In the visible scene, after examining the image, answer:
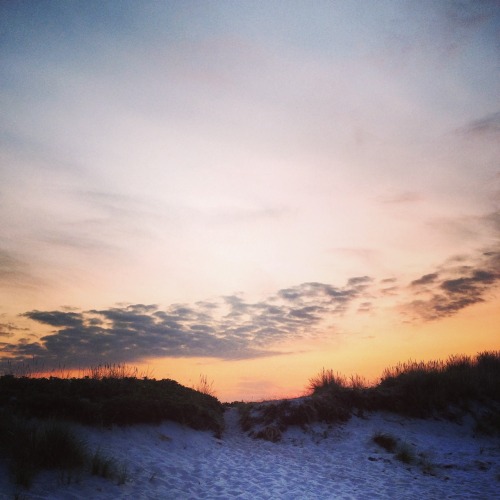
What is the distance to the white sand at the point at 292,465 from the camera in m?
8.08

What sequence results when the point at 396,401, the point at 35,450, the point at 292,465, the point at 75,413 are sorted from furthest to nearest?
the point at 396,401, the point at 292,465, the point at 75,413, the point at 35,450

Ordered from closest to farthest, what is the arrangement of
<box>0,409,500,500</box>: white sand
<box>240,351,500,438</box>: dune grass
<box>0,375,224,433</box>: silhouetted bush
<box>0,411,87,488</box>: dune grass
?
1. <box>0,411,87,488</box>: dune grass
2. <box>0,409,500,500</box>: white sand
3. <box>0,375,224,433</box>: silhouetted bush
4. <box>240,351,500,438</box>: dune grass

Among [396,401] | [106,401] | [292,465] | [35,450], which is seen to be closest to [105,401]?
[106,401]

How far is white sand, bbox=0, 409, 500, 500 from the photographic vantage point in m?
8.08

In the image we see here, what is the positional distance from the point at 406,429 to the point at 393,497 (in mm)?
6295

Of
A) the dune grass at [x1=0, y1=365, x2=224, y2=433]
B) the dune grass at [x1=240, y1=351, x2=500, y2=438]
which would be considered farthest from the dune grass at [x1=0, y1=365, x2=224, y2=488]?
the dune grass at [x1=240, y1=351, x2=500, y2=438]

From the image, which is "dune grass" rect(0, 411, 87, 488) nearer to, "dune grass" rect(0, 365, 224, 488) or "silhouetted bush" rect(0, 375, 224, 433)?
"dune grass" rect(0, 365, 224, 488)

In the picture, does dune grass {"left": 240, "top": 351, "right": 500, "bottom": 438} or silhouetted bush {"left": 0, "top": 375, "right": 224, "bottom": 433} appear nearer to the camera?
silhouetted bush {"left": 0, "top": 375, "right": 224, "bottom": 433}

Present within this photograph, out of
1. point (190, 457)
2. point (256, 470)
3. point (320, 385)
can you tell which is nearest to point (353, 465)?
point (256, 470)

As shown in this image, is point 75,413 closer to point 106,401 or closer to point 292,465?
point 106,401

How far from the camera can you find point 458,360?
20.5m

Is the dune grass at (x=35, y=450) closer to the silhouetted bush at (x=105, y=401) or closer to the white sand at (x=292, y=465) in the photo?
the white sand at (x=292, y=465)

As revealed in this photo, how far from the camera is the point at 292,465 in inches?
447

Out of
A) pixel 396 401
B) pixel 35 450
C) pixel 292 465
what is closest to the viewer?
pixel 35 450
